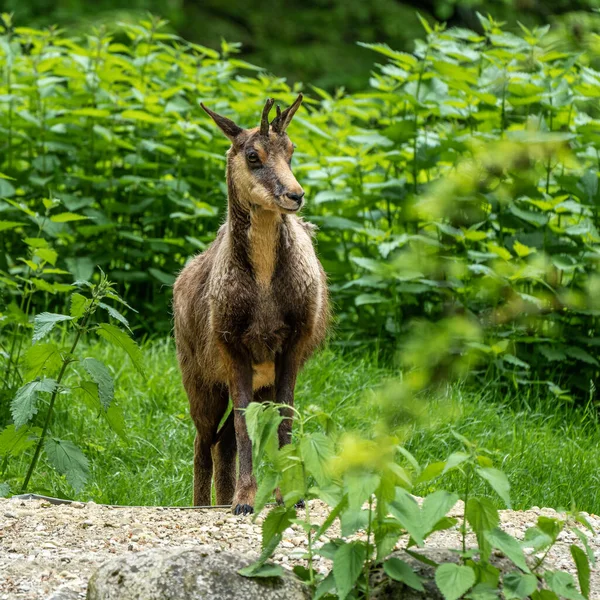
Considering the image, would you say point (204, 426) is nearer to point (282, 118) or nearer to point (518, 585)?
point (282, 118)

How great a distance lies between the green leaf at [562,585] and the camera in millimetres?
3258

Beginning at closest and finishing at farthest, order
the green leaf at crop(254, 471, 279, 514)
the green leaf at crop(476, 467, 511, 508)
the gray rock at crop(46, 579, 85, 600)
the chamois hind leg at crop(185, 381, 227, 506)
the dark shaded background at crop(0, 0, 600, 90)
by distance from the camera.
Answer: the green leaf at crop(476, 467, 511, 508)
the green leaf at crop(254, 471, 279, 514)
the gray rock at crop(46, 579, 85, 600)
the chamois hind leg at crop(185, 381, 227, 506)
the dark shaded background at crop(0, 0, 600, 90)

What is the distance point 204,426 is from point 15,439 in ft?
3.01

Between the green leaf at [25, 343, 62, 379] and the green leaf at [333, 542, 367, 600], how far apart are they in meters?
1.96

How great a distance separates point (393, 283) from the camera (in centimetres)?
739

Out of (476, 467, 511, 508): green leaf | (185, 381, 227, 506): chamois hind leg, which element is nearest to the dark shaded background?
(185, 381, 227, 506): chamois hind leg

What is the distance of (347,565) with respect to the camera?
321cm

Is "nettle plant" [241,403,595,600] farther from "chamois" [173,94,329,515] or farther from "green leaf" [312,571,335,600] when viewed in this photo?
"chamois" [173,94,329,515]

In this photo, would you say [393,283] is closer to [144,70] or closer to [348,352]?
[348,352]

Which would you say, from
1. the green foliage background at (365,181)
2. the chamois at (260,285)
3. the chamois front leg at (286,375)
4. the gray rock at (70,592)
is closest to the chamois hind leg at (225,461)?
the chamois at (260,285)

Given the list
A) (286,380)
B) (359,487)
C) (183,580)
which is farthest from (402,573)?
(286,380)

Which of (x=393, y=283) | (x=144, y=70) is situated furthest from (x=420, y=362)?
(x=144, y=70)

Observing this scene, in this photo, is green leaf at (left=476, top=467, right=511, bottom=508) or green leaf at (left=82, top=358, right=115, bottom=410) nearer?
green leaf at (left=476, top=467, right=511, bottom=508)

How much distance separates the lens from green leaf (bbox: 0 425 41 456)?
468 centimetres
